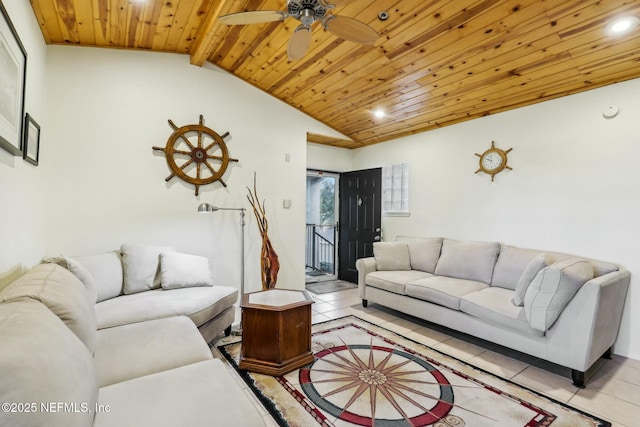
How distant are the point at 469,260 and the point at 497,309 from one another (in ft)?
3.22

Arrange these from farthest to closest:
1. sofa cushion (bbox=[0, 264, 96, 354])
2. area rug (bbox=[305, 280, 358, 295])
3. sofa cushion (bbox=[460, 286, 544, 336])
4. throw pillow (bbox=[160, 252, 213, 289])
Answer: area rug (bbox=[305, 280, 358, 295]) → throw pillow (bbox=[160, 252, 213, 289]) → sofa cushion (bbox=[460, 286, 544, 336]) → sofa cushion (bbox=[0, 264, 96, 354])

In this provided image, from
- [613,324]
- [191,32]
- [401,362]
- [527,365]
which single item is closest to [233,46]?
[191,32]

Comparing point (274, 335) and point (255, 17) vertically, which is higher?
point (255, 17)

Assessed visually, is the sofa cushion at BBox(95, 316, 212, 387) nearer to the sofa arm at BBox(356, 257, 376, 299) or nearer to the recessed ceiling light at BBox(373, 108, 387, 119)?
the sofa arm at BBox(356, 257, 376, 299)

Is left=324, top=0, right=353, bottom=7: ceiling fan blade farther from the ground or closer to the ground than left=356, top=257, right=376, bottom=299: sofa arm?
farther from the ground

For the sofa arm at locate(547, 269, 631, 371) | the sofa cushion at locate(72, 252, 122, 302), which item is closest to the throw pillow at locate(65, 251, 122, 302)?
the sofa cushion at locate(72, 252, 122, 302)

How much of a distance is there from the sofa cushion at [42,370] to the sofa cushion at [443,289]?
2.83 metres

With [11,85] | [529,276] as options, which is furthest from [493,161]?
[11,85]

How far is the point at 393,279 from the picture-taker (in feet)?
11.8

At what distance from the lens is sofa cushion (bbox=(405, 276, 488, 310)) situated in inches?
117

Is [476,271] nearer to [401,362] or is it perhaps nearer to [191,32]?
[401,362]

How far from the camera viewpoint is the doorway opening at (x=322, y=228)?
5879mm

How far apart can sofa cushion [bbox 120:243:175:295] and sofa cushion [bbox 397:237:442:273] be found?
3073mm

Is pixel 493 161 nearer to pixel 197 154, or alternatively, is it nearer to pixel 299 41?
pixel 299 41
